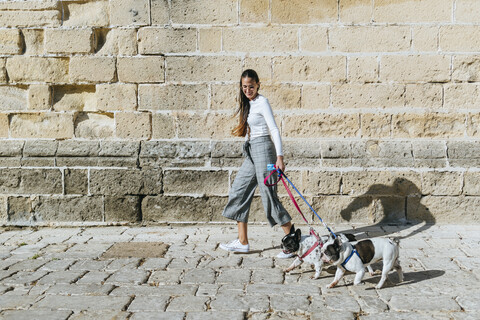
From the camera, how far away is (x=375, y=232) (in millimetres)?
6438

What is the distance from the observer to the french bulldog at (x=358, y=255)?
4.45m

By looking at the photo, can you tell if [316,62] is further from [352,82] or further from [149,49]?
[149,49]

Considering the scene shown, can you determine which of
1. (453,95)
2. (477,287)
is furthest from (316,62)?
(477,287)

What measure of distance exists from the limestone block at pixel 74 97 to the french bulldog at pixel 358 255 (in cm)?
390

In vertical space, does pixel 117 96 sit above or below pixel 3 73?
below

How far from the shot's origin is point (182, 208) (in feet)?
22.6

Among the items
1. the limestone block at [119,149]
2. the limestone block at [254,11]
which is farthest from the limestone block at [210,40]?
the limestone block at [119,149]

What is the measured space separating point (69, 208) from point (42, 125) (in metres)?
1.08

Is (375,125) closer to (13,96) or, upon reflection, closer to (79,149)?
(79,149)

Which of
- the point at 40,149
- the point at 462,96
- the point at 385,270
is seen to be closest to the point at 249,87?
the point at 385,270

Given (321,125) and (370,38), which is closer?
(370,38)

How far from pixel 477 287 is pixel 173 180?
365 centimetres

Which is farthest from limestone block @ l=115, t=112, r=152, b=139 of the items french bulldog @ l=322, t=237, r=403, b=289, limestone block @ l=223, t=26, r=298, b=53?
french bulldog @ l=322, t=237, r=403, b=289

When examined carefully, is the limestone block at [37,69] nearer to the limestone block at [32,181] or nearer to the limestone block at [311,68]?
the limestone block at [32,181]
